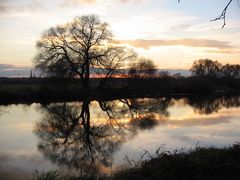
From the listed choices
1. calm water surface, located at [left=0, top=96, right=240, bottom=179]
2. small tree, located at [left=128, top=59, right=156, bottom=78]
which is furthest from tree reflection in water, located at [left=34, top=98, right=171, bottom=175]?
small tree, located at [left=128, top=59, right=156, bottom=78]

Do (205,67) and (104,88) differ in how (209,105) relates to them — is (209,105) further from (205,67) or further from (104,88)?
(205,67)

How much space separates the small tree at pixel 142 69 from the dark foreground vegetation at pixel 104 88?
108 cm

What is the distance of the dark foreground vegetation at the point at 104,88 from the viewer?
35691 millimetres

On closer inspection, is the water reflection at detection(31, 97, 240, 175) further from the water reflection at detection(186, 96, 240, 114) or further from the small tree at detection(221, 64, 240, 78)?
the small tree at detection(221, 64, 240, 78)

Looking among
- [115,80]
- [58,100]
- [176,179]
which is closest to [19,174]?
[176,179]

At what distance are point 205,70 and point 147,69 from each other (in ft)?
A: 166

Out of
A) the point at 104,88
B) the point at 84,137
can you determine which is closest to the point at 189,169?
the point at 84,137

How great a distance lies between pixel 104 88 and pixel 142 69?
1481 centimetres

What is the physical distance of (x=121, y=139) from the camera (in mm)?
14414

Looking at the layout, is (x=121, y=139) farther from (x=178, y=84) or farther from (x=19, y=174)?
(x=178, y=84)

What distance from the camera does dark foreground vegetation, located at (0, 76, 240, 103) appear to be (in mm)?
35691

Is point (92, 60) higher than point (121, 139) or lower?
higher

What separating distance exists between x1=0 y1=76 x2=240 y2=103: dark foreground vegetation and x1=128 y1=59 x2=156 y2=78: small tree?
1.08 metres

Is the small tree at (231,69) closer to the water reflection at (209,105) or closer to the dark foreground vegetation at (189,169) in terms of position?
the water reflection at (209,105)
